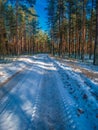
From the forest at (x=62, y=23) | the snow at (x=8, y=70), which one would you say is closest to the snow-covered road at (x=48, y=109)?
the snow at (x=8, y=70)

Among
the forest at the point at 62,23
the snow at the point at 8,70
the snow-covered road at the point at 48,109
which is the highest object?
the forest at the point at 62,23

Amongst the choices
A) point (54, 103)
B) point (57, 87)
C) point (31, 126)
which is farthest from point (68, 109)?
point (57, 87)

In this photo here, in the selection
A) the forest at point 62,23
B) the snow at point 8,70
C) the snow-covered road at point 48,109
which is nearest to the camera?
the snow-covered road at point 48,109

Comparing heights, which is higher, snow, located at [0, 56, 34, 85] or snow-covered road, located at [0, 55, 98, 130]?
snow, located at [0, 56, 34, 85]

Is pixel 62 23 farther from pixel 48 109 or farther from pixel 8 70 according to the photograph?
pixel 48 109

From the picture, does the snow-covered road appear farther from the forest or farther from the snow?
the forest

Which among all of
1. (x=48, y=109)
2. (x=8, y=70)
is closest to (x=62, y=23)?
(x=8, y=70)

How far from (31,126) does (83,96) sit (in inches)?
121

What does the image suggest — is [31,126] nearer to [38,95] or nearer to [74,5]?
[38,95]

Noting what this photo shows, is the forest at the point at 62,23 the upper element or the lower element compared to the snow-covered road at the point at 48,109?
upper

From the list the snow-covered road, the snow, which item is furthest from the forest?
the snow-covered road

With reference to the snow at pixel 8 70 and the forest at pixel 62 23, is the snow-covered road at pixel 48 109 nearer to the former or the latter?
the snow at pixel 8 70

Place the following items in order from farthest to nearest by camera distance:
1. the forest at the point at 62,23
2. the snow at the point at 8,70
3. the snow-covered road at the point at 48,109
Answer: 1. the forest at the point at 62,23
2. the snow at the point at 8,70
3. the snow-covered road at the point at 48,109

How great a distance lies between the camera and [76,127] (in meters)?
5.54
